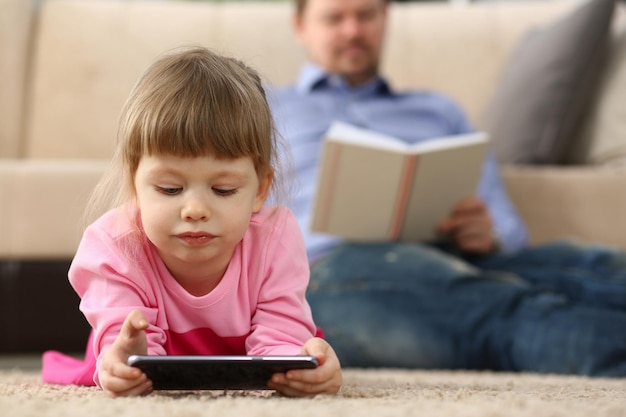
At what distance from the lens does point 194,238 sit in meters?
0.98

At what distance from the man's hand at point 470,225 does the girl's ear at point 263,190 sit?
3.21 ft

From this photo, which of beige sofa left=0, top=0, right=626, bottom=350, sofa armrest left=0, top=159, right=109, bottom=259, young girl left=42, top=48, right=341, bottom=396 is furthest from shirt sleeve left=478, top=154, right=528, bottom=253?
young girl left=42, top=48, right=341, bottom=396

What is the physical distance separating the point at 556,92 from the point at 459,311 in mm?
936

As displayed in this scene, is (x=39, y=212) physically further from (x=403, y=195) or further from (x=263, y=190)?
(x=263, y=190)

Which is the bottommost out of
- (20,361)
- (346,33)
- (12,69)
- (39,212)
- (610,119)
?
(20,361)

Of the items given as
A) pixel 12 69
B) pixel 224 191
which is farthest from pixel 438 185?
pixel 12 69

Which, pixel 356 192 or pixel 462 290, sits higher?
pixel 356 192

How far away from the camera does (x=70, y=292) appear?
210 cm

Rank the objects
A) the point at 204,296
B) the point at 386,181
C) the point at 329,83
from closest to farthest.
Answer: the point at 204,296, the point at 386,181, the point at 329,83

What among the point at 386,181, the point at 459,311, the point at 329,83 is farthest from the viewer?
the point at 329,83

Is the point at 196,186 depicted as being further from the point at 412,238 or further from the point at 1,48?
the point at 1,48

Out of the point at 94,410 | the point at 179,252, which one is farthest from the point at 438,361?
the point at 94,410

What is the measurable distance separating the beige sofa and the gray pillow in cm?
5

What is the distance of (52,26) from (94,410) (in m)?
2.15
